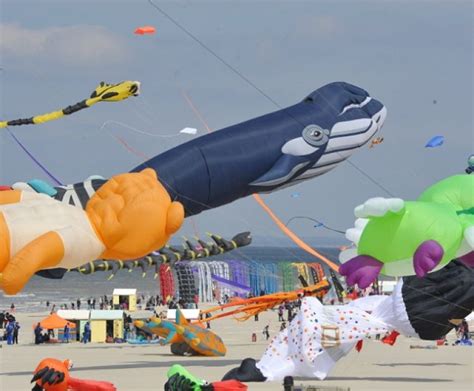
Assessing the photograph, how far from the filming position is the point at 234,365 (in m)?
28.2

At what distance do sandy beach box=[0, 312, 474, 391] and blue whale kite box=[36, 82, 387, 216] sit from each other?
3609mm

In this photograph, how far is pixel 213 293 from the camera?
7325cm

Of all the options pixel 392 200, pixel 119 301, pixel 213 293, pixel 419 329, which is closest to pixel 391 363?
pixel 419 329

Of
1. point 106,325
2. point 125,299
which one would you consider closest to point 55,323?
point 106,325

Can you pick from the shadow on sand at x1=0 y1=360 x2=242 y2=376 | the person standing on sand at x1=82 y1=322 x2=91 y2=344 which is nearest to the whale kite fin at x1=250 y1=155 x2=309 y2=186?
the shadow on sand at x1=0 y1=360 x2=242 y2=376

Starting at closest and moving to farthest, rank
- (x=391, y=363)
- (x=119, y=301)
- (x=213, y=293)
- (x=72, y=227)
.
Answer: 1. (x=72, y=227)
2. (x=391, y=363)
3. (x=119, y=301)
4. (x=213, y=293)

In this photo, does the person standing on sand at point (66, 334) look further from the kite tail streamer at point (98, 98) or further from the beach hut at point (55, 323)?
the kite tail streamer at point (98, 98)

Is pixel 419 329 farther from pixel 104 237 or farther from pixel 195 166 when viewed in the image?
pixel 104 237

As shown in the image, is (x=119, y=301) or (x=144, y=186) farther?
(x=119, y=301)

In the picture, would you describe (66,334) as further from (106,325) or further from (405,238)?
(405,238)

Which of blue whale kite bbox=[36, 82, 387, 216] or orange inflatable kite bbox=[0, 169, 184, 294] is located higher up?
blue whale kite bbox=[36, 82, 387, 216]

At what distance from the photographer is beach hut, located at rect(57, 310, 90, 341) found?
A: 4047cm

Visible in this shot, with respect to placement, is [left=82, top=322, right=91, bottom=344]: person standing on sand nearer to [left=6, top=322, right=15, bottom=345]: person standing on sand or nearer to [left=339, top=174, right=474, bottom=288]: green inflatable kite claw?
[left=6, top=322, right=15, bottom=345]: person standing on sand

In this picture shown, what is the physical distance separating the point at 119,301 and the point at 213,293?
1185 cm
